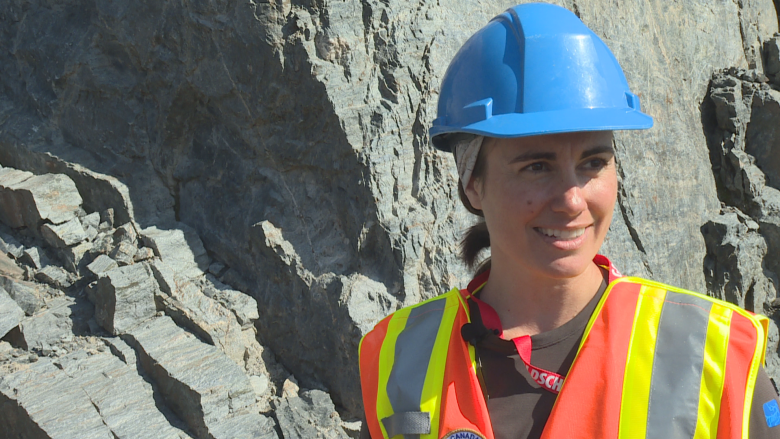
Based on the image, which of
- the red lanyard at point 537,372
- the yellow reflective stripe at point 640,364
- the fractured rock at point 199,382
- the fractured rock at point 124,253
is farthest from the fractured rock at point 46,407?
the yellow reflective stripe at point 640,364

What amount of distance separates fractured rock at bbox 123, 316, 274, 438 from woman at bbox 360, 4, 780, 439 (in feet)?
Result: 7.43

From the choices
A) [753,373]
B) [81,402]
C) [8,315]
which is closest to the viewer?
[753,373]

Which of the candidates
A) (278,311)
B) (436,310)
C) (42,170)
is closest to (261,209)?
(278,311)

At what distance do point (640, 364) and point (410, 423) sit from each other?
0.57m

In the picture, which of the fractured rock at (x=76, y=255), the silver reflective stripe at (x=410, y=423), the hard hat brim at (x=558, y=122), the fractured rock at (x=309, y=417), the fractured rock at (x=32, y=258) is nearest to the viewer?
the hard hat brim at (x=558, y=122)

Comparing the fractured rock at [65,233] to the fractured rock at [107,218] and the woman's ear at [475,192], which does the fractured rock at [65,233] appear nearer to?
the fractured rock at [107,218]

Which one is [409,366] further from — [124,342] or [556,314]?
[124,342]

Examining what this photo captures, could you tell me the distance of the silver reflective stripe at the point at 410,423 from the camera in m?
1.57

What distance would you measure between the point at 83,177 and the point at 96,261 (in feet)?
2.75

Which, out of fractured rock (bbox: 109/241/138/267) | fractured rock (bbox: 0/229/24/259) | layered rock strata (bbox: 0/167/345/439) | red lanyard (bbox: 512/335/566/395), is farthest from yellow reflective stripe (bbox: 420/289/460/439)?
fractured rock (bbox: 0/229/24/259)

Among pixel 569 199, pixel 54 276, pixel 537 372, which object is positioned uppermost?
pixel 569 199

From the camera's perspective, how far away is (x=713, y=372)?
4.47ft

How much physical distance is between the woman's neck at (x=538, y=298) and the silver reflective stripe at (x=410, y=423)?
304 mm

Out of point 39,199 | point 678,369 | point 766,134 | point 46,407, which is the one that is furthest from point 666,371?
point 766,134
